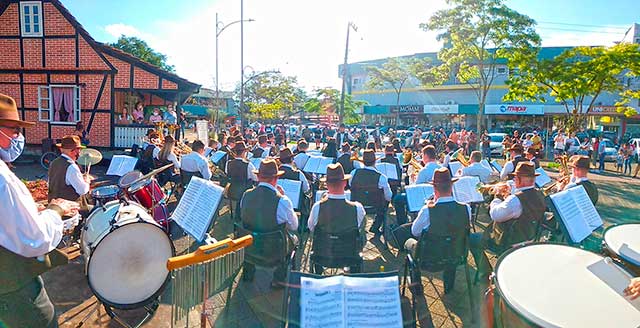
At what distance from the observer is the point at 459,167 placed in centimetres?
830

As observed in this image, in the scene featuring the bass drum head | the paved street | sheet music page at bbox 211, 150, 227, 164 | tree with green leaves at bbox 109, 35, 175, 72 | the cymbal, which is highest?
tree with green leaves at bbox 109, 35, 175, 72

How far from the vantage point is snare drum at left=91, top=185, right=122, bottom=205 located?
4.65m

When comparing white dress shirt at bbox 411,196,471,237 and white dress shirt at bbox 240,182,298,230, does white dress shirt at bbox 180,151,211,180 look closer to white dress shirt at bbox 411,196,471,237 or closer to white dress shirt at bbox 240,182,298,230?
white dress shirt at bbox 240,182,298,230

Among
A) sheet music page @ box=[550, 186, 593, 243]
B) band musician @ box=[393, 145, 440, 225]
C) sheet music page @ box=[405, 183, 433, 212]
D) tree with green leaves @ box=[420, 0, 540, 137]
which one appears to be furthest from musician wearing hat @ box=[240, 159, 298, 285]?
tree with green leaves @ box=[420, 0, 540, 137]

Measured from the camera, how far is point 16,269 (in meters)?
2.37

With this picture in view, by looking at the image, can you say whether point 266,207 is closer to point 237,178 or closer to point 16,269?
point 16,269

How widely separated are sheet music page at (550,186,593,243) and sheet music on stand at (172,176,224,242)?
11.0 feet

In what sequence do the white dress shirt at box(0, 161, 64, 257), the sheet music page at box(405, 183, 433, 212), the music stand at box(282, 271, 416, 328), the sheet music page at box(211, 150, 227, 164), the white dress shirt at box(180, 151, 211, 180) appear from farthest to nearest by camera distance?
the sheet music page at box(211, 150, 227, 164) < the white dress shirt at box(180, 151, 211, 180) < the sheet music page at box(405, 183, 433, 212) < the music stand at box(282, 271, 416, 328) < the white dress shirt at box(0, 161, 64, 257)

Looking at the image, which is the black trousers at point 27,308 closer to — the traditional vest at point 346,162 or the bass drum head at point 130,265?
the bass drum head at point 130,265

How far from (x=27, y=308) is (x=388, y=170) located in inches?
246

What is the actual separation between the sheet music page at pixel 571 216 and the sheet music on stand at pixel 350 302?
92.5 inches

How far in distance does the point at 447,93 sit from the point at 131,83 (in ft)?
126

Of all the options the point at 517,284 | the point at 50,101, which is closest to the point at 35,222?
the point at 517,284

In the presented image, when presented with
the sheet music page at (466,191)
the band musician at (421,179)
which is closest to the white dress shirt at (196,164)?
the band musician at (421,179)
